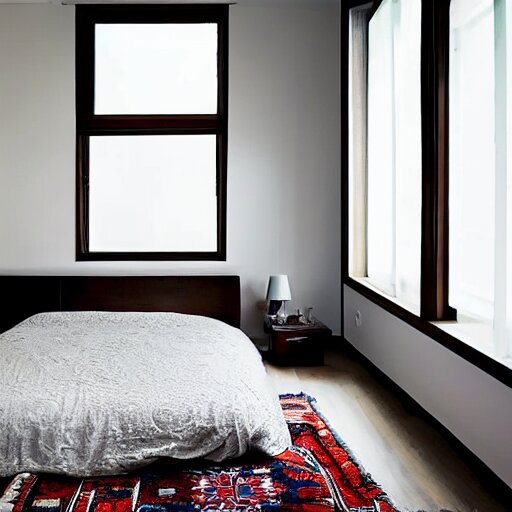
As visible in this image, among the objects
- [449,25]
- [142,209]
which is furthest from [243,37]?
[449,25]

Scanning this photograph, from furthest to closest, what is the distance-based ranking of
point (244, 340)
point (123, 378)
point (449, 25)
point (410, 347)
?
point (244, 340)
point (410, 347)
point (449, 25)
point (123, 378)

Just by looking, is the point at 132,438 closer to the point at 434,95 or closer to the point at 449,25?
the point at 434,95

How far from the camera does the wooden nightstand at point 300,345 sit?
4594mm

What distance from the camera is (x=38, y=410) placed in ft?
8.52

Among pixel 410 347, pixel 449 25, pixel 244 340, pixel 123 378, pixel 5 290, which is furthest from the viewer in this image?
pixel 5 290

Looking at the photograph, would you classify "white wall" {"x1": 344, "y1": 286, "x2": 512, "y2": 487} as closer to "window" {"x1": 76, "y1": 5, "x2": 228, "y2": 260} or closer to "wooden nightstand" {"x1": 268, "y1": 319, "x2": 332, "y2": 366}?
"wooden nightstand" {"x1": 268, "y1": 319, "x2": 332, "y2": 366}

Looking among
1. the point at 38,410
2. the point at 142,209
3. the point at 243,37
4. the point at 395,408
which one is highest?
the point at 243,37

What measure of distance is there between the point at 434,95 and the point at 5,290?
3.02 m

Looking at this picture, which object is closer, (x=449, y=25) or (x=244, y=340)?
(x=449, y=25)

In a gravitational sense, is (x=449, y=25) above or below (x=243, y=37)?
below

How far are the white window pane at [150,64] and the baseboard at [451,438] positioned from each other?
7.13 feet

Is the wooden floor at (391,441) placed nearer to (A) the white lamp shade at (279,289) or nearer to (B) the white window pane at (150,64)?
(A) the white lamp shade at (279,289)

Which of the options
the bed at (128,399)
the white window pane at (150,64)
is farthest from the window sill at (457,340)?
the white window pane at (150,64)

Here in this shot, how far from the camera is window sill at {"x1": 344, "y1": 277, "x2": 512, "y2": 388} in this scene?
2396mm
